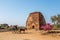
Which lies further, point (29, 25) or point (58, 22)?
point (58, 22)

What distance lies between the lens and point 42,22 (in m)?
56.4

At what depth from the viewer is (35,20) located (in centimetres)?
Answer: 5622

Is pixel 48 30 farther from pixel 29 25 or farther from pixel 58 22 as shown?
pixel 58 22

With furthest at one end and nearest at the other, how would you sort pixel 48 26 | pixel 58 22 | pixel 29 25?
pixel 58 22 < pixel 29 25 < pixel 48 26

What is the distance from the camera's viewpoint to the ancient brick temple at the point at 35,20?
5503cm

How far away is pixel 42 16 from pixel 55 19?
58.0 ft

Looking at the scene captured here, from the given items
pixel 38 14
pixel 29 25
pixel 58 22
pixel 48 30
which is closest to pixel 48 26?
pixel 48 30

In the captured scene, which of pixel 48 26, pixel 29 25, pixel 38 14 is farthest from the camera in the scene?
pixel 29 25

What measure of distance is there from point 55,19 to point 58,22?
Answer: 2.33 m

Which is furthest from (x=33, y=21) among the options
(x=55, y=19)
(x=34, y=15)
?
(x=55, y=19)

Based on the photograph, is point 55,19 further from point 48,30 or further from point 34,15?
point 48,30

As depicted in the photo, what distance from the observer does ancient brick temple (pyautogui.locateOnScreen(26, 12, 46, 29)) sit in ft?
181

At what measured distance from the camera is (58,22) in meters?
71.2

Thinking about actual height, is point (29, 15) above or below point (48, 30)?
above
